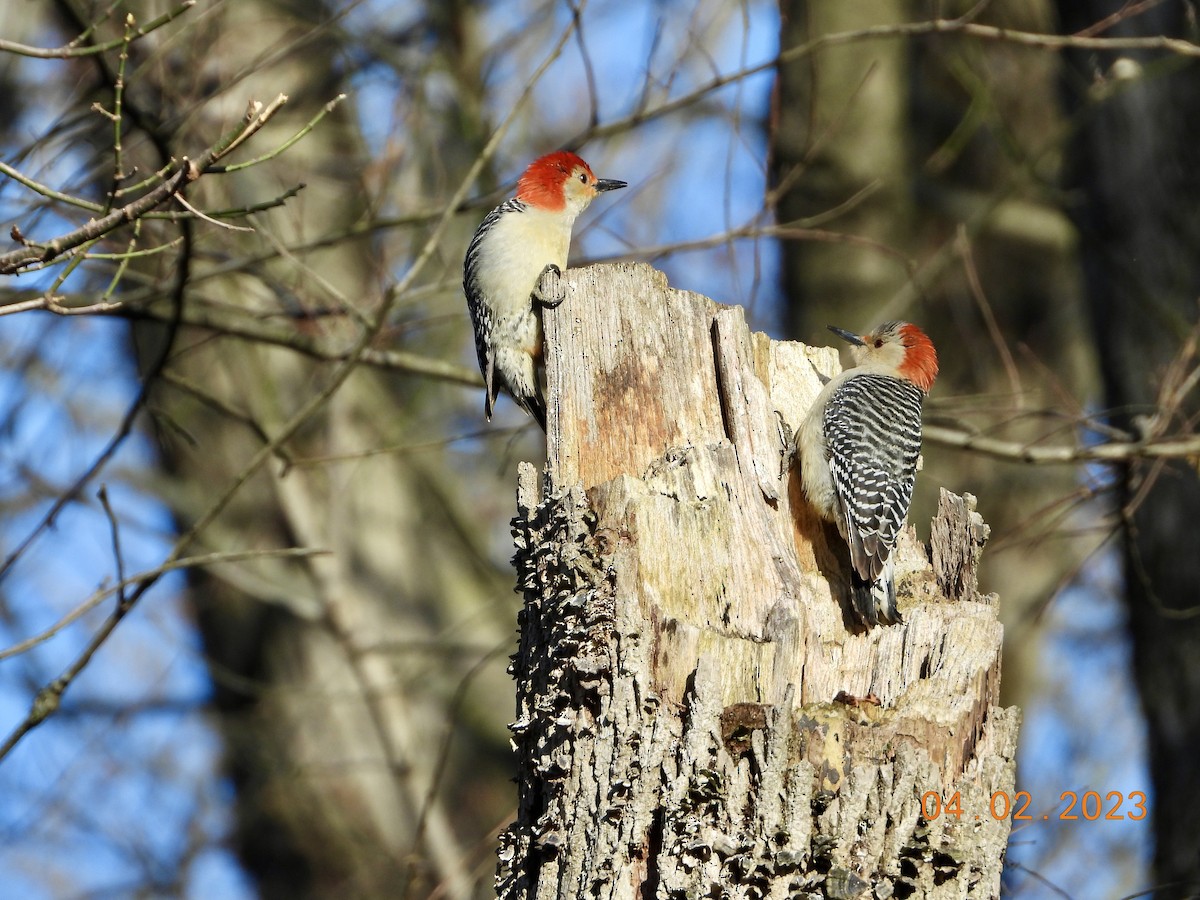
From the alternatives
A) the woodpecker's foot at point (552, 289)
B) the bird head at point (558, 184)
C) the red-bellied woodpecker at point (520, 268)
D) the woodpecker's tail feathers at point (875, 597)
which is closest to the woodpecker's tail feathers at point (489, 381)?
the red-bellied woodpecker at point (520, 268)

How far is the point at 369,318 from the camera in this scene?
216 inches

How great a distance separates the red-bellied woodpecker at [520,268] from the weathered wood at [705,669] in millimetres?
1325

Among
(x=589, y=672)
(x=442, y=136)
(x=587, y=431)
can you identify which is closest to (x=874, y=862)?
(x=589, y=672)

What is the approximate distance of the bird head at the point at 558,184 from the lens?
231 inches

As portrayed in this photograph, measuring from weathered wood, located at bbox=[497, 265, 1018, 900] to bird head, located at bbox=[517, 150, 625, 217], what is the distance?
1.77 meters

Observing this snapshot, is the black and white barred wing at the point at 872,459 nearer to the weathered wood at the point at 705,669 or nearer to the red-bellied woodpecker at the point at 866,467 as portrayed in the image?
the red-bellied woodpecker at the point at 866,467

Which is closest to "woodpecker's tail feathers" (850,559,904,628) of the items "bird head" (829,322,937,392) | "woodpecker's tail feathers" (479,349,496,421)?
"woodpecker's tail feathers" (479,349,496,421)

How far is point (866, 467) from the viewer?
4.90m

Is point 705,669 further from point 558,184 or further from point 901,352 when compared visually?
point 901,352

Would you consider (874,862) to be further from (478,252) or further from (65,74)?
(65,74)

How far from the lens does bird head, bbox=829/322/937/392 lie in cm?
632

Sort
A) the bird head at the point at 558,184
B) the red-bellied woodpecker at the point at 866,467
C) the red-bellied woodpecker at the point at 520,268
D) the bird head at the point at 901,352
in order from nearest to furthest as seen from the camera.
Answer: the red-bellied woodpecker at the point at 866,467 < the red-bellied woodpecker at the point at 520,268 < the bird head at the point at 558,184 < the bird head at the point at 901,352

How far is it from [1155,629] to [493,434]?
3.67m

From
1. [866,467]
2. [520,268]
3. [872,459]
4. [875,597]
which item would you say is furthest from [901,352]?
[875,597]
